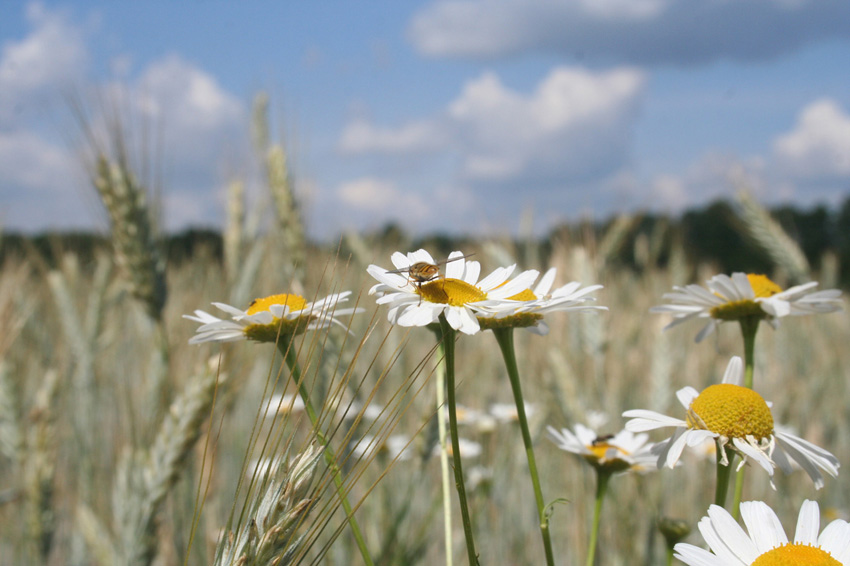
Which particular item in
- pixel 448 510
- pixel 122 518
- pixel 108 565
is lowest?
pixel 108 565

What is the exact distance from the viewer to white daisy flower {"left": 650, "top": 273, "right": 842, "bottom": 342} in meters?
1.08

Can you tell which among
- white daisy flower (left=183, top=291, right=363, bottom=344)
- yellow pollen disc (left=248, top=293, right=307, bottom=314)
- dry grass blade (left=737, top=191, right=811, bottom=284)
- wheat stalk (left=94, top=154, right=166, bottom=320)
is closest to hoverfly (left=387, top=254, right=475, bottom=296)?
white daisy flower (left=183, top=291, right=363, bottom=344)

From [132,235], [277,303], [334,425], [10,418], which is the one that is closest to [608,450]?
[277,303]

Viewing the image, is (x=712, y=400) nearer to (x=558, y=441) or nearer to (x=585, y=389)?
(x=558, y=441)

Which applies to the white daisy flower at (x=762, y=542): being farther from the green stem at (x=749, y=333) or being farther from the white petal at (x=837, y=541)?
the green stem at (x=749, y=333)

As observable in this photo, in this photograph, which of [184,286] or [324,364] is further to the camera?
[184,286]

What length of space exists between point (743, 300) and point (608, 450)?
14.5 inches

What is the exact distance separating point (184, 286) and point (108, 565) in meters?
4.25

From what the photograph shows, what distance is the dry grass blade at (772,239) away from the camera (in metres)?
3.97

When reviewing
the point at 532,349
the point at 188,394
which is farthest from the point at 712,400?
the point at 532,349

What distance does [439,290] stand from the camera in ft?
2.81

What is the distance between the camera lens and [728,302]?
1.14 meters

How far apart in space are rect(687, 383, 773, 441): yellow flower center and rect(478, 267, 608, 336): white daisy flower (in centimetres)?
20

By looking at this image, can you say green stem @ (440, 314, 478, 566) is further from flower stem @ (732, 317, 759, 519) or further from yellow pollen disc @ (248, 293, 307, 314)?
flower stem @ (732, 317, 759, 519)
